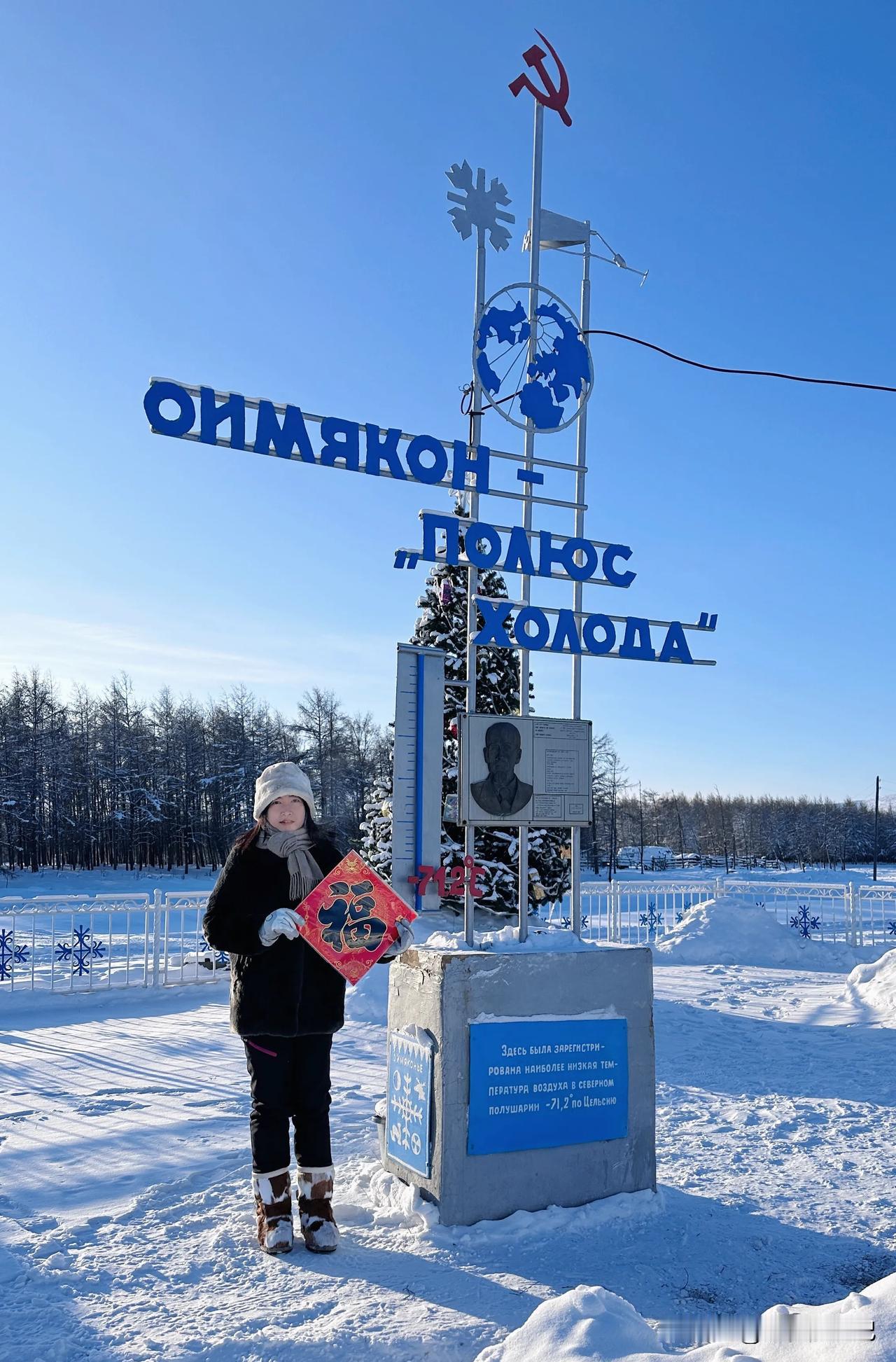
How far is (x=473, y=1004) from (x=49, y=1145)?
2.75 m

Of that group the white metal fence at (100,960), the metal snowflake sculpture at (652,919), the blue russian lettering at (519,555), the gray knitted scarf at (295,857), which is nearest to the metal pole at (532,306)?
the blue russian lettering at (519,555)

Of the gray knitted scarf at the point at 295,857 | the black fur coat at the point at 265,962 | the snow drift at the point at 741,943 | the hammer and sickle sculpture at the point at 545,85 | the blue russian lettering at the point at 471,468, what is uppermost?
the hammer and sickle sculpture at the point at 545,85

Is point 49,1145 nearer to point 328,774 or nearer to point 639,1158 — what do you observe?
point 639,1158

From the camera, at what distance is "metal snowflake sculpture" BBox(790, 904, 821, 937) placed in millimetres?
15902

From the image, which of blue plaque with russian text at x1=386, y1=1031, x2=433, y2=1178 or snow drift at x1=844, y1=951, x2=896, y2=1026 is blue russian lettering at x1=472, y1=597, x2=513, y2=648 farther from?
snow drift at x1=844, y1=951, x2=896, y2=1026

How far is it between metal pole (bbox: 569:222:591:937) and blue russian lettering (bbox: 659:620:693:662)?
2.30ft

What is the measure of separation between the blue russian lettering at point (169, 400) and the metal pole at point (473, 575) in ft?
5.13

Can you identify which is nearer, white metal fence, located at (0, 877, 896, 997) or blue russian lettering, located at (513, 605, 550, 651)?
blue russian lettering, located at (513, 605, 550, 651)

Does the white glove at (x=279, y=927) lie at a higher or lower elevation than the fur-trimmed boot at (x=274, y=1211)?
higher

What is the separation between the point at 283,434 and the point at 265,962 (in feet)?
8.33

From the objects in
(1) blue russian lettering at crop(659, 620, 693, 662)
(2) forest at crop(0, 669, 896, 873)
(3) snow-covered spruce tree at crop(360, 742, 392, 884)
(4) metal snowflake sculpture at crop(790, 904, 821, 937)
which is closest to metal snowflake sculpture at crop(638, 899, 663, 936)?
(4) metal snowflake sculpture at crop(790, 904, 821, 937)

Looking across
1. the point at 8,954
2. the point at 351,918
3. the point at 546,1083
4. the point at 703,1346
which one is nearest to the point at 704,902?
the point at 8,954

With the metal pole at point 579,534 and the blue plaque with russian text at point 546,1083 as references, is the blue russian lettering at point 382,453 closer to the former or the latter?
the metal pole at point 579,534

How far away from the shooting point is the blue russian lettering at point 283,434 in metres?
4.71
